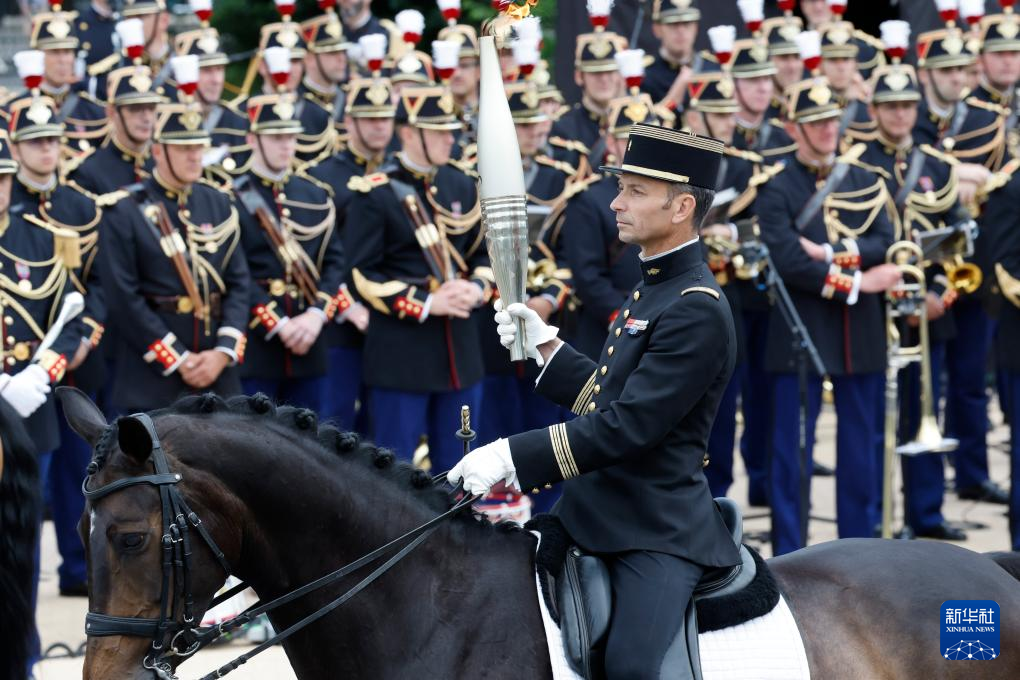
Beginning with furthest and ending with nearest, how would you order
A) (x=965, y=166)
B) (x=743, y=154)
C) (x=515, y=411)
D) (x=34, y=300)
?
(x=965, y=166) → (x=743, y=154) → (x=515, y=411) → (x=34, y=300)

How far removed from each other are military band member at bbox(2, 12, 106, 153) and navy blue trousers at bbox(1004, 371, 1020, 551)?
574cm

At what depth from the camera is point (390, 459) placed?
3891mm

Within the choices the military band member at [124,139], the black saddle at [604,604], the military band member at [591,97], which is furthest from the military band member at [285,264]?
the black saddle at [604,604]

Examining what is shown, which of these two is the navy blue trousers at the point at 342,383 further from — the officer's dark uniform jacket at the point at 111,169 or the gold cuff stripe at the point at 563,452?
the gold cuff stripe at the point at 563,452

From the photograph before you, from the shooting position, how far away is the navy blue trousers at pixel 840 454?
842cm

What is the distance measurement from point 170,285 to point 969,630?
4563mm

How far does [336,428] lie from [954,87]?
7446mm

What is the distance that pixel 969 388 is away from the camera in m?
9.95

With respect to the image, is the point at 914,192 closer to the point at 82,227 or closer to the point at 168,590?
the point at 82,227

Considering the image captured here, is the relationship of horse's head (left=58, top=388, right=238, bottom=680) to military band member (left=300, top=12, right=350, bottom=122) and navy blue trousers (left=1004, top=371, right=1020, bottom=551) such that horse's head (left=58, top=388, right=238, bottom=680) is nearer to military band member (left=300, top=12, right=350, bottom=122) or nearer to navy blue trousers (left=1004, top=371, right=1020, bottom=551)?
navy blue trousers (left=1004, top=371, right=1020, bottom=551)

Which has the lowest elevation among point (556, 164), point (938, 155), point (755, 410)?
point (755, 410)

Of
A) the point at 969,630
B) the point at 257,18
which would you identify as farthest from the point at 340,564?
the point at 257,18

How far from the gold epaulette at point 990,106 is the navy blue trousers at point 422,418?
4.11 metres

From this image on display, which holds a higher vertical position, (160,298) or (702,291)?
(702,291)
